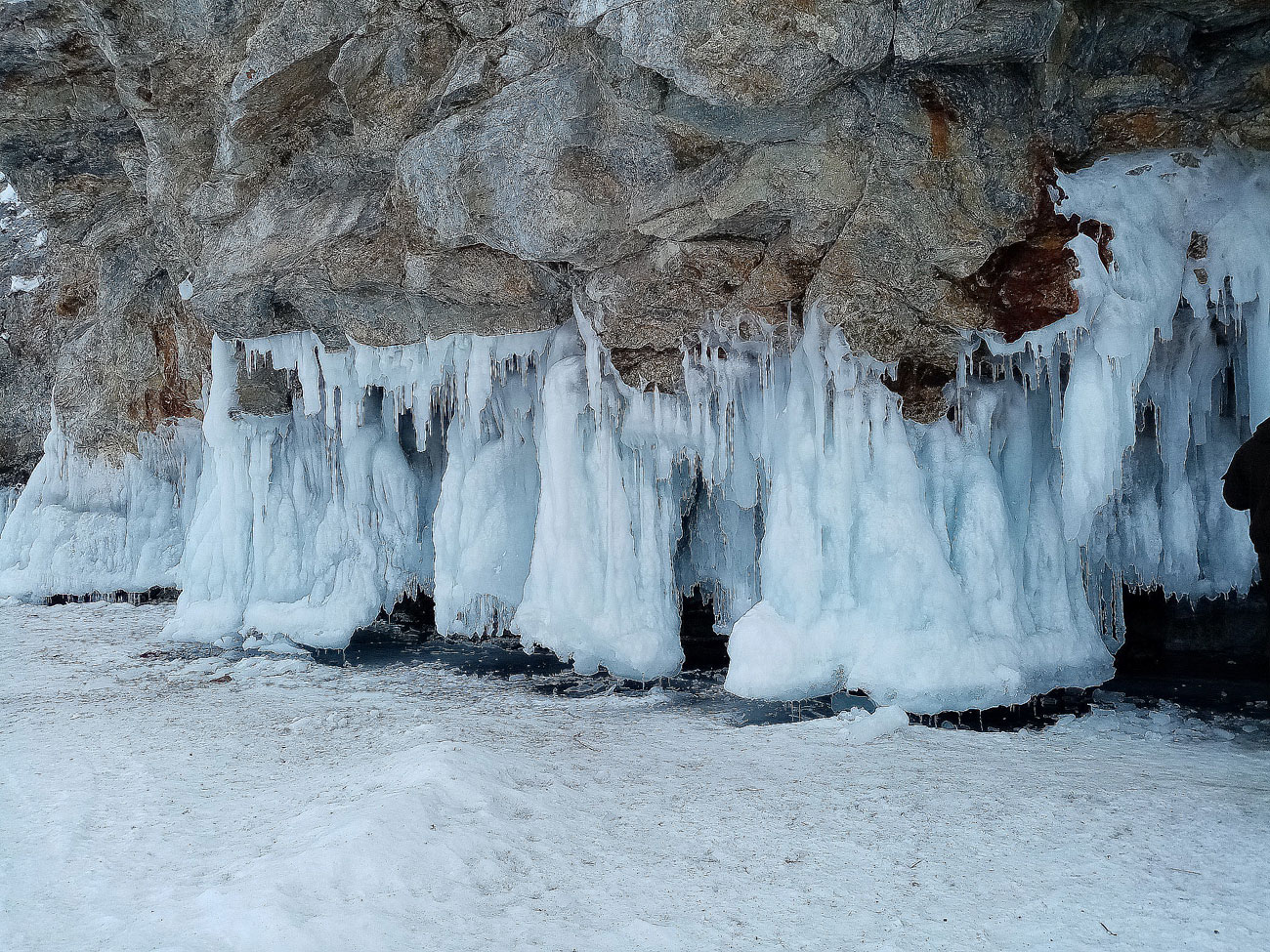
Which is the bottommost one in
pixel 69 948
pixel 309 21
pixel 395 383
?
pixel 69 948

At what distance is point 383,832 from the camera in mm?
4906

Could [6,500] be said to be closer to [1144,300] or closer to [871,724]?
[871,724]

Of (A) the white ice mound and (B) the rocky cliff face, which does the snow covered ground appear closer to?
(A) the white ice mound

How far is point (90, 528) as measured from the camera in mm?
16766

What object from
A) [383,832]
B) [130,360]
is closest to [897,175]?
[383,832]

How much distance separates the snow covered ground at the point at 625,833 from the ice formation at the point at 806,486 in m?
1.27

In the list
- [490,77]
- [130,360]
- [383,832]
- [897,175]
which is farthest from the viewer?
[130,360]

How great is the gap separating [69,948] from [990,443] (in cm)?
787

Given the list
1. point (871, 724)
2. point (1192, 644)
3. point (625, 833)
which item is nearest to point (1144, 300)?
point (871, 724)

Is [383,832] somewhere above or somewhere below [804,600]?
below

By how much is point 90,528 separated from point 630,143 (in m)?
13.8

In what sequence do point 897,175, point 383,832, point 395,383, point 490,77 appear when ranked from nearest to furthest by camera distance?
1. point 383,832
2. point 897,175
3. point 490,77
4. point 395,383

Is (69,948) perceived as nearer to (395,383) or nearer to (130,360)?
(395,383)

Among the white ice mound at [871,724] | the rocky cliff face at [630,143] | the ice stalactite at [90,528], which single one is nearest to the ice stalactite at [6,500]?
the ice stalactite at [90,528]
